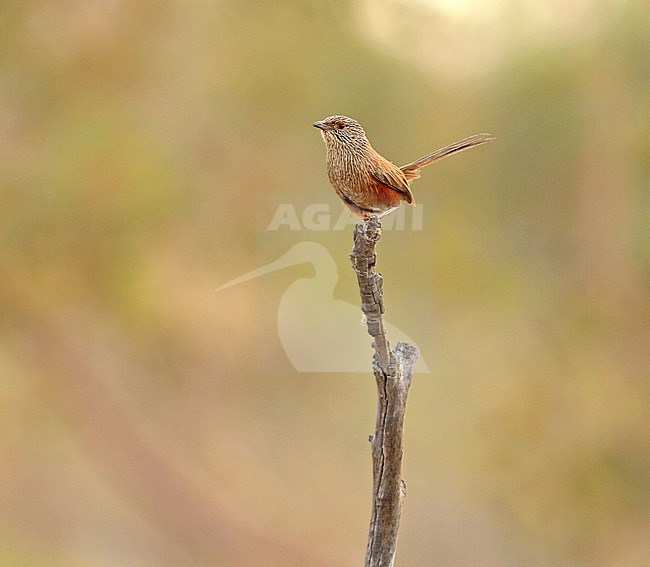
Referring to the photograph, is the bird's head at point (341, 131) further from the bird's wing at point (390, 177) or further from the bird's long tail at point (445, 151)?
the bird's long tail at point (445, 151)

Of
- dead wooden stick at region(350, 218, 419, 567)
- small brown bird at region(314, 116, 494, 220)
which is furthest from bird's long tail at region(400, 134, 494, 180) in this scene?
dead wooden stick at region(350, 218, 419, 567)

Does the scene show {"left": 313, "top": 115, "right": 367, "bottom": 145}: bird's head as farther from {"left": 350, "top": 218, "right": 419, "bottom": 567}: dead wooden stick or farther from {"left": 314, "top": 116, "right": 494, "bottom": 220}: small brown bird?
{"left": 350, "top": 218, "right": 419, "bottom": 567}: dead wooden stick

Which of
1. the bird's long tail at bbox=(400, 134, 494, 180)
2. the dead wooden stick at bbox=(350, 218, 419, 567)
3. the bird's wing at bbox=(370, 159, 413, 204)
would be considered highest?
the bird's long tail at bbox=(400, 134, 494, 180)

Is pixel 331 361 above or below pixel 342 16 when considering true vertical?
below

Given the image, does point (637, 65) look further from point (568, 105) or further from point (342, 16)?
point (342, 16)

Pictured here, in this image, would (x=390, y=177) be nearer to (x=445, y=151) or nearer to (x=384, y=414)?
(x=445, y=151)

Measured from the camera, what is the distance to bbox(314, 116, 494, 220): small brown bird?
1708 millimetres

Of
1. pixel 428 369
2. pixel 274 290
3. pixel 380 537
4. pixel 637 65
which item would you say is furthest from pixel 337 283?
pixel 380 537

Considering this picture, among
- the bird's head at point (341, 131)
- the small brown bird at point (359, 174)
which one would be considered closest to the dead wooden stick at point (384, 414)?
the small brown bird at point (359, 174)

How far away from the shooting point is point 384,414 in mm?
1729

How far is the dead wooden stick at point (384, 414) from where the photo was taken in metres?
1.61

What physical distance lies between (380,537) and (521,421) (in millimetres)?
2238

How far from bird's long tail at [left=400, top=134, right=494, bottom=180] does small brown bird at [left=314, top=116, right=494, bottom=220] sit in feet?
0.34

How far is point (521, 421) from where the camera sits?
386cm
